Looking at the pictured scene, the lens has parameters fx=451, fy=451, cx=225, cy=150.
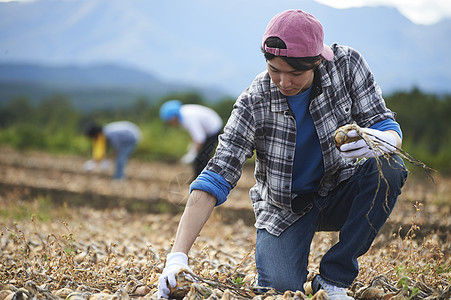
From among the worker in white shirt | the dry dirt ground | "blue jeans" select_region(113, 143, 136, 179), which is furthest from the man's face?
"blue jeans" select_region(113, 143, 136, 179)

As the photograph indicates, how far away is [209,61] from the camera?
37.3m

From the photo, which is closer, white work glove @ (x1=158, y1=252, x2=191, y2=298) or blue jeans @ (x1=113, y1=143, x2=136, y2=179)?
white work glove @ (x1=158, y1=252, x2=191, y2=298)

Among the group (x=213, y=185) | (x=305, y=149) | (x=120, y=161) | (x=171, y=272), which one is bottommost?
(x=120, y=161)

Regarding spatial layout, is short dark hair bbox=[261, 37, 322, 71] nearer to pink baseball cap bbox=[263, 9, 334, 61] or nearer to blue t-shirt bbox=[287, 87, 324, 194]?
pink baseball cap bbox=[263, 9, 334, 61]

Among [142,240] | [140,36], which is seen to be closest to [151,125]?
[142,240]

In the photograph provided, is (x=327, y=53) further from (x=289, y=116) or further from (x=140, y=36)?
(x=140, y=36)

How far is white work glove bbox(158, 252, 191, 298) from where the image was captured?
1.75m

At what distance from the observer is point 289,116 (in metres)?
2.01

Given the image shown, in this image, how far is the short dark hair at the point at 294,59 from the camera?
1.79m

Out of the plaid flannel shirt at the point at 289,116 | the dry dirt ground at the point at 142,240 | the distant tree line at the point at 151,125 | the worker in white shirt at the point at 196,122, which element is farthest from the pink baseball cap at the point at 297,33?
the distant tree line at the point at 151,125

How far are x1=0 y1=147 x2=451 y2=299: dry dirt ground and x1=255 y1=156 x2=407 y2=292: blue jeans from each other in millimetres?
115

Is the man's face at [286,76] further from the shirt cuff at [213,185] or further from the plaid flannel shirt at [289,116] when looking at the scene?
the shirt cuff at [213,185]

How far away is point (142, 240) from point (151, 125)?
376 inches

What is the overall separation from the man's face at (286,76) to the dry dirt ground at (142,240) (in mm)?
712
